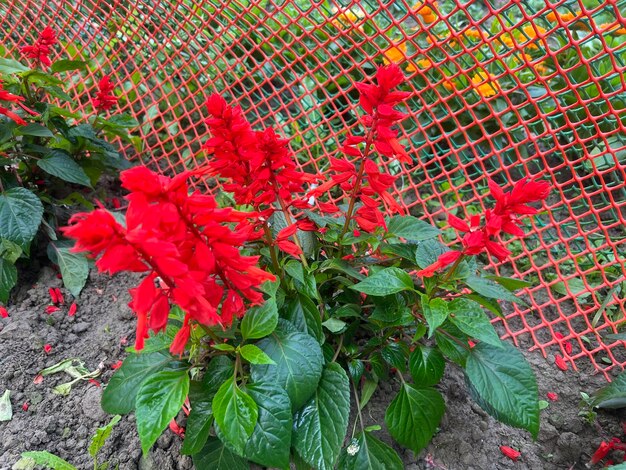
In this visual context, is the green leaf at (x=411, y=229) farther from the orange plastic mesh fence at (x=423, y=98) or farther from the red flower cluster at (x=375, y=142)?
the orange plastic mesh fence at (x=423, y=98)

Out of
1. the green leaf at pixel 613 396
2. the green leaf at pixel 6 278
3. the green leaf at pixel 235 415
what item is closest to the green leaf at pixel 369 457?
the green leaf at pixel 235 415

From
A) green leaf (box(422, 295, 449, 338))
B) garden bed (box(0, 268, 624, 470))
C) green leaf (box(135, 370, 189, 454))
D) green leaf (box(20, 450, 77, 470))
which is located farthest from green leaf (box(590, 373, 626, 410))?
green leaf (box(20, 450, 77, 470))

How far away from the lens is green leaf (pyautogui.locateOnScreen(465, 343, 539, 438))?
1.28 meters

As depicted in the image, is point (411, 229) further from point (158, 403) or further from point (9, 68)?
point (9, 68)

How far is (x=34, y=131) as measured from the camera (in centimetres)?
195

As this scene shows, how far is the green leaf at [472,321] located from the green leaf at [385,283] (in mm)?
137

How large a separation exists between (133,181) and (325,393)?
804 mm

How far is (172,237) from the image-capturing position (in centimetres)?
91

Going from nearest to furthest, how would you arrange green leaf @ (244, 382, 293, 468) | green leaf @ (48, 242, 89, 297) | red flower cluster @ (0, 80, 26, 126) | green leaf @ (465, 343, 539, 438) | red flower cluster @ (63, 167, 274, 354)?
red flower cluster @ (63, 167, 274, 354)
green leaf @ (244, 382, 293, 468)
green leaf @ (465, 343, 539, 438)
red flower cluster @ (0, 80, 26, 126)
green leaf @ (48, 242, 89, 297)

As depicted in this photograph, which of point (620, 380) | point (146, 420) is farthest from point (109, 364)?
point (620, 380)

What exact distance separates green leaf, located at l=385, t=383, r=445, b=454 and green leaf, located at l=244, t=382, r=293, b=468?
36 cm

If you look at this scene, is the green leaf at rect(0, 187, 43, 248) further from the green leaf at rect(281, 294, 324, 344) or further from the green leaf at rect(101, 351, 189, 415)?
the green leaf at rect(281, 294, 324, 344)

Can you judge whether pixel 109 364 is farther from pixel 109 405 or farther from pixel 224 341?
pixel 224 341

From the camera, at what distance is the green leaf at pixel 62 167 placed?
2.03 metres
